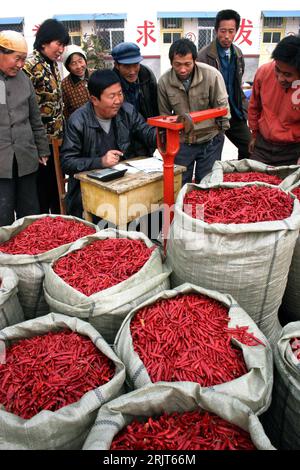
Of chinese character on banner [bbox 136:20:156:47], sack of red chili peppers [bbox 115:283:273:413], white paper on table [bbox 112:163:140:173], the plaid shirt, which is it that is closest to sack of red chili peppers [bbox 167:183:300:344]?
sack of red chili peppers [bbox 115:283:273:413]

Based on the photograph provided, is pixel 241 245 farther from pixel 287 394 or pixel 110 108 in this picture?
pixel 110 108

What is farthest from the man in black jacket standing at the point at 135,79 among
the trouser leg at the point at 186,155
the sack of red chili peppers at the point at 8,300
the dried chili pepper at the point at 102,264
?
the sack of red chili peppers at the point at 8,300

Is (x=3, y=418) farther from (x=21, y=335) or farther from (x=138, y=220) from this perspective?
(x=138, y=220)

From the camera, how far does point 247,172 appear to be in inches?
118

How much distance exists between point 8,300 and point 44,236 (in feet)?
1.77

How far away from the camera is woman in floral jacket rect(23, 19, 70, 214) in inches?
136

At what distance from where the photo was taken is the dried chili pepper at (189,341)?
154 centimetres

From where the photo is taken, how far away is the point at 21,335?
179 cm

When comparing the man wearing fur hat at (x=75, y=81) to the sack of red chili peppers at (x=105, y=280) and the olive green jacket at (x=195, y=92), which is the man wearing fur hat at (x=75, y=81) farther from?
the sack of red chili peppers at (x=105, y=280)

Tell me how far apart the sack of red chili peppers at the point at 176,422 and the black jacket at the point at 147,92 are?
123 inches

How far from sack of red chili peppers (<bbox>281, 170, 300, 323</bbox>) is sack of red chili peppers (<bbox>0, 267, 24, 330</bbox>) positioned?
1.62 metres
